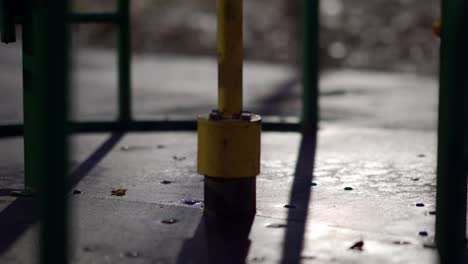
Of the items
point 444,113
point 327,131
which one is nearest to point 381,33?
point 327,131

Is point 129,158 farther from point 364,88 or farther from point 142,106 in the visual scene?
point 364,88

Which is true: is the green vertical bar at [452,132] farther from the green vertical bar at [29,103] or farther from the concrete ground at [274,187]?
the green vertical bar at [29,103]

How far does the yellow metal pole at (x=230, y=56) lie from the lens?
4.22 m

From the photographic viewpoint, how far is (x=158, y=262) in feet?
12.3

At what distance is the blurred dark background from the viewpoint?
457 inches

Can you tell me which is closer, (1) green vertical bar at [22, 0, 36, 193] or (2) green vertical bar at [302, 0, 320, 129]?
(1) green vertical bar at [22, 0, 36, 193]

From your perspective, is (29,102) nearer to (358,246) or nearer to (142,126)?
(358,246)

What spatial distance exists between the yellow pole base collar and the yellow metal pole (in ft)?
0.19

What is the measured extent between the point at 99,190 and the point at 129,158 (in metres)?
0.92

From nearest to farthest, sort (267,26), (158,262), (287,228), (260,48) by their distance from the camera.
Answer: (158,262) → (287,228) → (260,48) → (267,26)

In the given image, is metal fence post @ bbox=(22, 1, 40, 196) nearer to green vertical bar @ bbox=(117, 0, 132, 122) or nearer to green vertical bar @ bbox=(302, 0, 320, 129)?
green vertical bar @ bbox=(117, 0, 132, 122)

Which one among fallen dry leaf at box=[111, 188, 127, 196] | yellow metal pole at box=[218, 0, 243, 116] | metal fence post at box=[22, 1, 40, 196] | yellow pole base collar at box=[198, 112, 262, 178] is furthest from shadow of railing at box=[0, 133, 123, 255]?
yellow metal pole at box=[218, 0, 243, 116]

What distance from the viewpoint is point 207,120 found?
429cm

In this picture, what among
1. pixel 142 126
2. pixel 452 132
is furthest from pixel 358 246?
pixel 142 126
